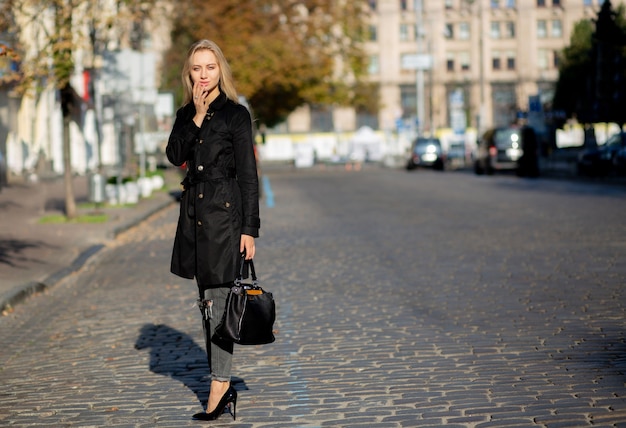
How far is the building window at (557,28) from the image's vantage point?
122 m

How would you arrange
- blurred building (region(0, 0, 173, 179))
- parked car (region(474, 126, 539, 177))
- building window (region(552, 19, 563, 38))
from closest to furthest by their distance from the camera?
blurred building (region(0, 0, 173, 179)) < parked car (region(474, 126, 539, 177)) < building window (region(552, 19, 563, 38))

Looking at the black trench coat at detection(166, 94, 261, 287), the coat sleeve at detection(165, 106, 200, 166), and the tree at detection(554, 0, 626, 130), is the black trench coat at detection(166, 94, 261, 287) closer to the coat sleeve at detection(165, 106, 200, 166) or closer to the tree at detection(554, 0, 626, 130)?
the coat sleeve at detection(165, 106, 200, 166)

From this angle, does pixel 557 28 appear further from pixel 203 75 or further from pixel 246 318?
pixel 246 318

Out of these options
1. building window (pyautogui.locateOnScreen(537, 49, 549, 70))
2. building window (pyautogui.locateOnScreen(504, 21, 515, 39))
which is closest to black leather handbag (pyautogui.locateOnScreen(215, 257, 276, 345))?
building window (pyautogui.locateOnScreen(504, 21, 515, 39))

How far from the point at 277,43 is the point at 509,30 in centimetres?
6792

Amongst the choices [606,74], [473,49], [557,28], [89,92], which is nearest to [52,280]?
[89,92]

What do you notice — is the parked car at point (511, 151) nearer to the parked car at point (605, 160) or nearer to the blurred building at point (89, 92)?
the parked car at point (605, 160)

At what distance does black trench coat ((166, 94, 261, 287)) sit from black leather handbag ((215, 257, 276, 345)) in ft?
0.38

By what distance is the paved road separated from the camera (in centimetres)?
668

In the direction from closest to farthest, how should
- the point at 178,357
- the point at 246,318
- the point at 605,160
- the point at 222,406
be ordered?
the point at 246,318
the point at 222,406
the point at 178,357
the point at 605,160

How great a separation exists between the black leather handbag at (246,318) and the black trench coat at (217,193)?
117 millimetres

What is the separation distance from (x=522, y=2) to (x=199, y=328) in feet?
383

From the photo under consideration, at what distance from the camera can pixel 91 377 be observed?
315 inches

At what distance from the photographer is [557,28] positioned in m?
122
